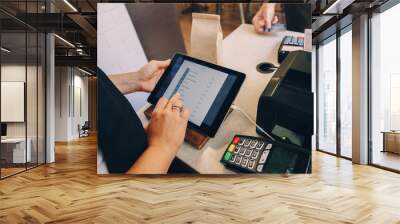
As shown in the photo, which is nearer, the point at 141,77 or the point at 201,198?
the point at 201,198

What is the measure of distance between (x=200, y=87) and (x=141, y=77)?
944 mm

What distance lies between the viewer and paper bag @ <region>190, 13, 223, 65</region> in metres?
5.73

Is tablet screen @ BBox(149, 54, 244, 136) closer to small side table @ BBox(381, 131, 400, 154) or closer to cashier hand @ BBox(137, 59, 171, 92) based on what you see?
cashier hand @ BBox(137, 59, 171, 92)

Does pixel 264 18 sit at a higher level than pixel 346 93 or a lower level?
higher

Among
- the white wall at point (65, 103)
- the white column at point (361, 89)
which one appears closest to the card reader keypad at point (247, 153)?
the white column at point (361, 89)

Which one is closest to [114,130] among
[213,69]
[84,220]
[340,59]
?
[213,69]

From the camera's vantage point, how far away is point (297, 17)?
580 cm

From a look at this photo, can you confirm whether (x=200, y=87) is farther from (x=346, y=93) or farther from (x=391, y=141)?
(x=346, y=93)

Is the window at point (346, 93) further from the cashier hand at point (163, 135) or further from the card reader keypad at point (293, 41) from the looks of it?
the cashier hand at point (163, 135)

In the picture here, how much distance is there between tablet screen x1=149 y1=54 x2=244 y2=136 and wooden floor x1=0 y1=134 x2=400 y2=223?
1036mm

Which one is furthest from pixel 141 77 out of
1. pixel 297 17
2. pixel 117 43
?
pixel 297 17

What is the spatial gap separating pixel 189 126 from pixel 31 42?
3.74m

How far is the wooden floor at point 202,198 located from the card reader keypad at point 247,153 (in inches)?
9.1

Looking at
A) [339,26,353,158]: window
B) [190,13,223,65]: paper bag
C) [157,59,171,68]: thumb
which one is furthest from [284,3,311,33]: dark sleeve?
[339,26,353,158]: window
